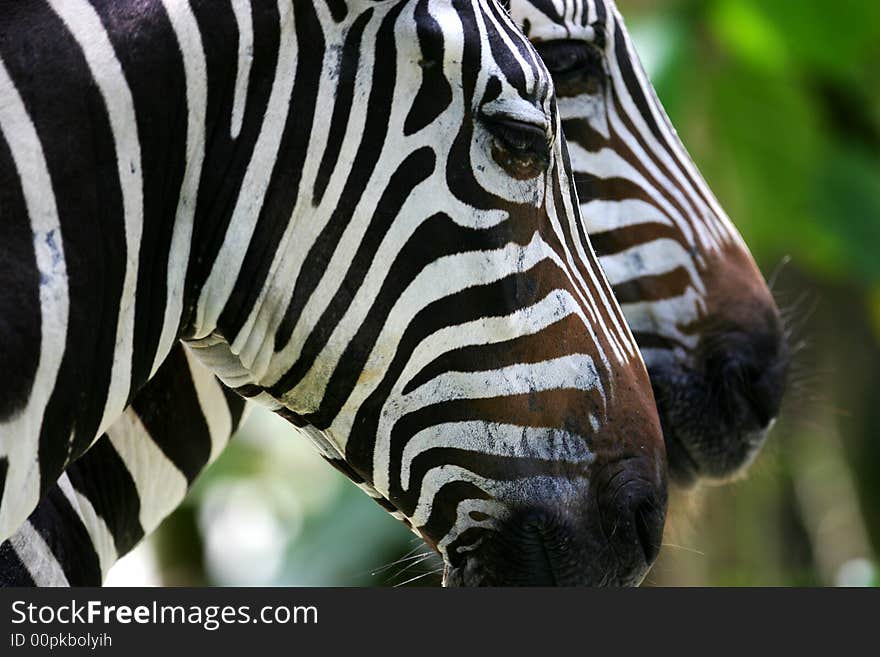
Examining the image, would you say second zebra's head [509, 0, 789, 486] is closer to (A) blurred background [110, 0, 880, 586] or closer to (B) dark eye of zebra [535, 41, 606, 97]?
(B) dark eye of zebra [535, 41, 606, 97]

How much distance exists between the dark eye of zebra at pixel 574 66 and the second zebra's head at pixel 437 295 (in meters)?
1.47

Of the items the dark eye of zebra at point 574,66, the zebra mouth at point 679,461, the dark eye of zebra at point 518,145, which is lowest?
the zebra mouth at point 679,461

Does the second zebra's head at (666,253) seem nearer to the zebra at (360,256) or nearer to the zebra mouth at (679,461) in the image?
the zebra mouth at (679,461)

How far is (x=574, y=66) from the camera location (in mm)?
4066

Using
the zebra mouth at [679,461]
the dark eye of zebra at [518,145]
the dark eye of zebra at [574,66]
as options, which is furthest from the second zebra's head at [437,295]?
the zebra mouth at [679,461]

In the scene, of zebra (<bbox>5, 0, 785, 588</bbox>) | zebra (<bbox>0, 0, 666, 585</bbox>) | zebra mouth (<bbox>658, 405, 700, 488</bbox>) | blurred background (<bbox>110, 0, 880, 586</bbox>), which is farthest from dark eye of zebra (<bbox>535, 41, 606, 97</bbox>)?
blurred background (<bbox>110, 0, 880, 586</bbox>)

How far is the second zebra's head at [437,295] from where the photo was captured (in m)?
2.45

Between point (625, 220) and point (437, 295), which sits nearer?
point (437, 295)

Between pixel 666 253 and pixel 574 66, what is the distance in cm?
75

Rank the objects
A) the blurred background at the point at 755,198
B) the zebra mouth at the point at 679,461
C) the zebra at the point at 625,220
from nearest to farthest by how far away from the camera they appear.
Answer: the zebra at the point at 625,220
the zebra mouth at the point at 679,461
the blurred background at the point at 755,198

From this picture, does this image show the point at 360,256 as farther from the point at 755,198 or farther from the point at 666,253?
A: the point at 755,198

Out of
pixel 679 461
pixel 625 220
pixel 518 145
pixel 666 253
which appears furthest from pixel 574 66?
pixel 518 145

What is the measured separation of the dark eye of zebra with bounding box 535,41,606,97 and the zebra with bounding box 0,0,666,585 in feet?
4.66

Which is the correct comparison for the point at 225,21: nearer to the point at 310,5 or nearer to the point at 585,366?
the point at 310,5
